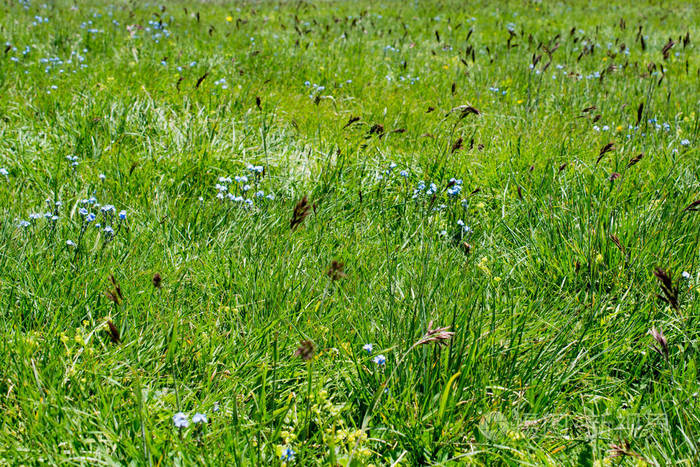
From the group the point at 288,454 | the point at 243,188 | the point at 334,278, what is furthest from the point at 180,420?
the point at 243,188

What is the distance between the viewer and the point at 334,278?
1608 millimetres

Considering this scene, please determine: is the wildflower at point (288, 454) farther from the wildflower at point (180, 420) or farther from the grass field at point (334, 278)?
the wildflower at point (180, 420)

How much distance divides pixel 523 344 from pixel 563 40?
7681 mm

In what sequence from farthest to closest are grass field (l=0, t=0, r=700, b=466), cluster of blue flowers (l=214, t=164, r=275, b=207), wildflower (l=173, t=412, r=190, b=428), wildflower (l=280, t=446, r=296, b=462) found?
cluster of blue flowers (l=214, t=164, r=275, b=207), grass field (l=0, t=0, r=700, b=466), wildflower (l=280, t=446, r=296, b=462), wildflower (l=173, t=412, r=190, b=428)

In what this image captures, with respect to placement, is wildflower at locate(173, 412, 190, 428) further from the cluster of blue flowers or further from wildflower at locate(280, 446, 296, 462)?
the cluster of blue flowers

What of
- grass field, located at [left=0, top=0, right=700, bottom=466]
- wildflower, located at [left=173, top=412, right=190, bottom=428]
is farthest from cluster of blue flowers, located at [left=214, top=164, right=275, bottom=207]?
wildflower, located at [left=173, top=412, right=190, bottom=428]

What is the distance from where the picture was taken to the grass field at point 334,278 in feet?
6.22

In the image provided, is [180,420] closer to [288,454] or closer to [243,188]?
[288,454]

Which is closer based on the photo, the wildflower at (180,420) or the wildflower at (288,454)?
the wildflower at (180,420)

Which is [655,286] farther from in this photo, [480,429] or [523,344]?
[480,429]

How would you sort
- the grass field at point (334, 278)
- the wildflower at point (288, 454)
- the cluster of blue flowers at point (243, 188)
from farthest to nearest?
the cluster of blue flowers at point (243, 188) < the grass field at point (334, 278) < the wildflower at point (288, 454)

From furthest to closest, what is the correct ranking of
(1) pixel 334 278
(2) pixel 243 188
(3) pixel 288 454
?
(2) pixel 243 188
(3) pixel 288 454
(1) pixel 334 278

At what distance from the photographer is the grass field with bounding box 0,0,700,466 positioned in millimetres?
1895

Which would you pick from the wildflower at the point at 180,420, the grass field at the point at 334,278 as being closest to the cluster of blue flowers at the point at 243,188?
the grass field at the point at 334,278
